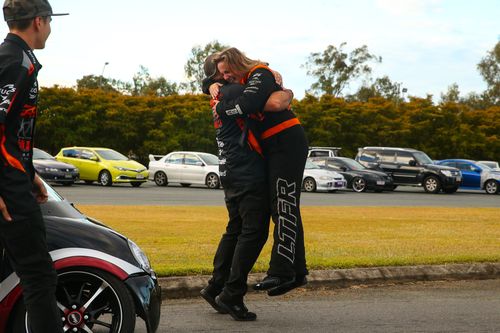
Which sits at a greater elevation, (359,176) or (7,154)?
(7,154)

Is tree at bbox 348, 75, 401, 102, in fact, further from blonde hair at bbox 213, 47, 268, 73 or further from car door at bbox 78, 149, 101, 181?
blonde hair at bbox 213, 47, 268, 73

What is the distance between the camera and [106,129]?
43844 mm

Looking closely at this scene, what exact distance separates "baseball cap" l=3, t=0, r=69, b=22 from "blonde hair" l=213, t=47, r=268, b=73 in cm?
227

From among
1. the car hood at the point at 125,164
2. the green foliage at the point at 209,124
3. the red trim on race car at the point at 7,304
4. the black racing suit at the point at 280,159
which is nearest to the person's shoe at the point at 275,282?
the black racing suit at the point at 280,159

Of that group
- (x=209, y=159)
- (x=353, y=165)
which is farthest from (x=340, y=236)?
(x=353, y=165)

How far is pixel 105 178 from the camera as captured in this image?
3072cm

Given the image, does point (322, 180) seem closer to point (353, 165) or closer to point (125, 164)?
point (353, 165)

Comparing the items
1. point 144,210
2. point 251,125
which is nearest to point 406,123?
point 144,210

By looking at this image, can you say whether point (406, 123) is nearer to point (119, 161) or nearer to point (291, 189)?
point (119, 161)

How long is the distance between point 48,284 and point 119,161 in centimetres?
2765

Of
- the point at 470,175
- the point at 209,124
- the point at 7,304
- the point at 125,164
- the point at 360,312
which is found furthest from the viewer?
the point at 209,124

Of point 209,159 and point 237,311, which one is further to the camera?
point 209,159

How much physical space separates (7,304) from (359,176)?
91.3ft

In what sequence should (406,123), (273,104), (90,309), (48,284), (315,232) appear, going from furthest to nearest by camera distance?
(406,123)
(315,232)
(273,104)
(90,309)
(48,284)
